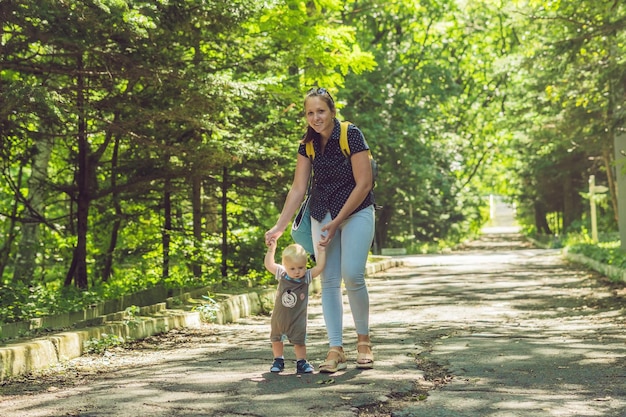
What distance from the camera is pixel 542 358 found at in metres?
7.66

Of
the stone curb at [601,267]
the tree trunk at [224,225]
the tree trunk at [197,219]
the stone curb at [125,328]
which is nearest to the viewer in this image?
the stone curb at [125,328]

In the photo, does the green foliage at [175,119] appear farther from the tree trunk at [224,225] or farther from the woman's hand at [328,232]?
the woman's hand at [328,232]

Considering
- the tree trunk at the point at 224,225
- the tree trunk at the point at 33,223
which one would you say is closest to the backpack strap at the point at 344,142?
the tree trunk at the point at 224,225

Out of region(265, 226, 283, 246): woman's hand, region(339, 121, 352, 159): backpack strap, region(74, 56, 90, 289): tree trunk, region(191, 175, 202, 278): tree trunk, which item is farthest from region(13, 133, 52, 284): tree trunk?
region(339, 121, 352, 159): backpack strap

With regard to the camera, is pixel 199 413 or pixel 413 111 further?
pixel 413 111

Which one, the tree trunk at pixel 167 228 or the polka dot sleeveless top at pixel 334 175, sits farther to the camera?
the tree trunk at pixel 167 228

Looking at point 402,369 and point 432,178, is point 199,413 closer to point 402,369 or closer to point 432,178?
point 402,369

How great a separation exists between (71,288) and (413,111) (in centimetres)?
2791

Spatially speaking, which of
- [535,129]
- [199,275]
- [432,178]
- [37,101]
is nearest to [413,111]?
[432,178]

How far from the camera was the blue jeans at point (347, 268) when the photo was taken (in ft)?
22.7

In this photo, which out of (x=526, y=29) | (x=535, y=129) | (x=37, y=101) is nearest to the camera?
(x=37, y=101)

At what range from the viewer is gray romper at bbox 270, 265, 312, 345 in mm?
6824

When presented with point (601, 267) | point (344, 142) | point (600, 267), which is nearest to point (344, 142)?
point (344, 142)

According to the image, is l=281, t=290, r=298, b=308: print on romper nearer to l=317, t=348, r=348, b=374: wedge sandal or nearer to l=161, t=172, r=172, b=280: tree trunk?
l=317, t=348, r=348, b=374: wedge sandal
